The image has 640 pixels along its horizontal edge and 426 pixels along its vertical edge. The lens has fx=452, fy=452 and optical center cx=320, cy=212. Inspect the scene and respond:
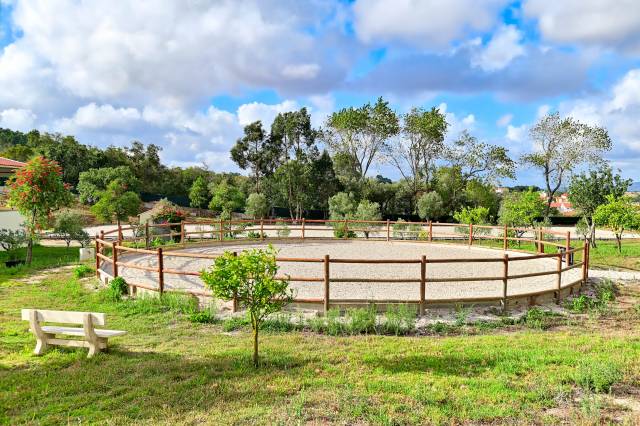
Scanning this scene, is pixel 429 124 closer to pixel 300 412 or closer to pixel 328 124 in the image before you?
pixel 328 124

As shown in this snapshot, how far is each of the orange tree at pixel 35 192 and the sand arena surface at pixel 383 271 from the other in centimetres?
308

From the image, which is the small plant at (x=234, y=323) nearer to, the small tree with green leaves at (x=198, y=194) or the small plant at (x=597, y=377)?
the small plant at (x=597, y=377)

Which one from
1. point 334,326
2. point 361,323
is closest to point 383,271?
point 361,323

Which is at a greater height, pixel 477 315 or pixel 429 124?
pixel 429 124

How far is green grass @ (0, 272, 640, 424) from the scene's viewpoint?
4.24 m

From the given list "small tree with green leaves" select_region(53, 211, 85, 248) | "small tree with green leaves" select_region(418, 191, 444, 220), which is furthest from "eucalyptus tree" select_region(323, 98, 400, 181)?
"small tree with green leaves" select_region(53, 211, 85, 248)

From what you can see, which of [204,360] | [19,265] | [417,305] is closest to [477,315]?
[417,305]

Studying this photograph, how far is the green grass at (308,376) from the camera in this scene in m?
4.24

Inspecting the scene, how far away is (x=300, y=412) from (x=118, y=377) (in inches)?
91.9

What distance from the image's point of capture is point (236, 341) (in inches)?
261

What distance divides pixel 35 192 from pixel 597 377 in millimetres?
16197

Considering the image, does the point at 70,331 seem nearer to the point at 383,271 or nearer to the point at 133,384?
the point at 133,384

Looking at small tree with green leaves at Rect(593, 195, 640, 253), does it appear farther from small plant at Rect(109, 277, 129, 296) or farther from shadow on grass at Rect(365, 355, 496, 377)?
small plant at Rect(109, 277, 129, 296)

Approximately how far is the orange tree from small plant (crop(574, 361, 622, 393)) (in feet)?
51.5
